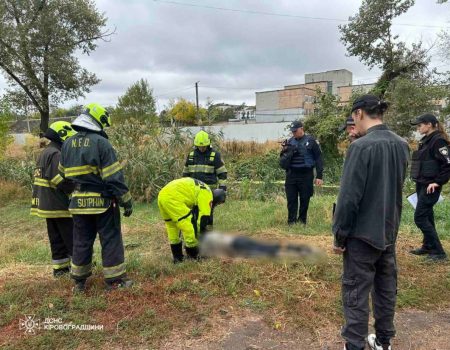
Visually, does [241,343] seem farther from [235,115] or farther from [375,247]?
[235,115]

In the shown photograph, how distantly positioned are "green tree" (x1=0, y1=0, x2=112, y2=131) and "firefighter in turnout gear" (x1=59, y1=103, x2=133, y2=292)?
14.4 metres

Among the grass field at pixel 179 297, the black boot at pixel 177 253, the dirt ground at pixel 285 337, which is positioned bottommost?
the dirt ground at pixel 285 337

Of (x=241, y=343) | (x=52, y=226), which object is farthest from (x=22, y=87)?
(x=241, y=343)

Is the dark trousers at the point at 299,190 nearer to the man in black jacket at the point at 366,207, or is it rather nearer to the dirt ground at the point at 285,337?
the dirt ground at the point at 285,337

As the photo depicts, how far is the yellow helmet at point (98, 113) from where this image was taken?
12.5ft

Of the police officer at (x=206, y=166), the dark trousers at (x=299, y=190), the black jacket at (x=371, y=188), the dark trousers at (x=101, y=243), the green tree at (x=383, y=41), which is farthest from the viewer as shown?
the green tree at (x=383, y=41)

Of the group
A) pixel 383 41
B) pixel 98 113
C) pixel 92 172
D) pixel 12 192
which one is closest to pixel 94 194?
pixel 92 172

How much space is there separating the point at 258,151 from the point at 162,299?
15027 millimetres

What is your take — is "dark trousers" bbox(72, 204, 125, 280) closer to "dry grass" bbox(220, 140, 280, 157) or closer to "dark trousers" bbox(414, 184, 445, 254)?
"dark trousers" bbox(414, 184, 445, 254)

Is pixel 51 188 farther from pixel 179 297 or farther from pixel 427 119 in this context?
pixel 427 119

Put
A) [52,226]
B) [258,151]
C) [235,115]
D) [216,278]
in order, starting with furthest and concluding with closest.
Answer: [235,115]
[258,151]
[52,226]
[216,278]

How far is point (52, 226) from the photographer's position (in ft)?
14.6

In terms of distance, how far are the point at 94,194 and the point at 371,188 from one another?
2.60 meters

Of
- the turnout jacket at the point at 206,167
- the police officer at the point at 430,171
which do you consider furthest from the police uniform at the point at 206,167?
the police officer at the point at 430,171
